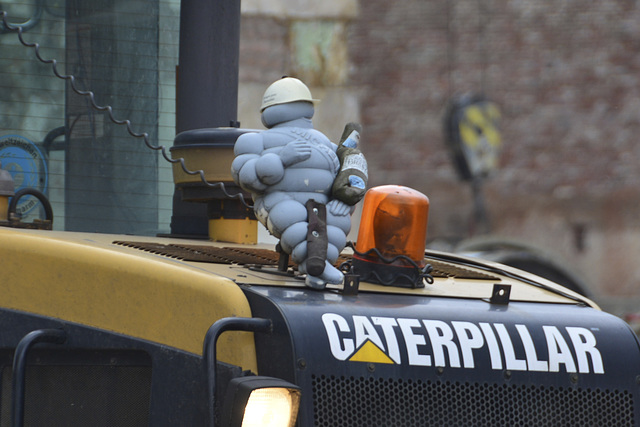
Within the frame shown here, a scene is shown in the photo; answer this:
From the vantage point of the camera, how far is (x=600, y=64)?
12617 millimetres

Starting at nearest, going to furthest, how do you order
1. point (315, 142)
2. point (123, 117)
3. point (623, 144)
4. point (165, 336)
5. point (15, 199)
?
→ point (165, 336)
point (315, 142)
point (15, 199)
point (123, 117)
point (623, 144)

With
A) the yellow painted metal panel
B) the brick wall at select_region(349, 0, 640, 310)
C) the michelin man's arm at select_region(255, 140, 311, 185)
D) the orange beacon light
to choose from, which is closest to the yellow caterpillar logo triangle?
the yellow painted metal panel

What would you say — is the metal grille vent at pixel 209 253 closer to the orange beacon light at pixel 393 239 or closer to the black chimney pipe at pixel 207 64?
the orange beacon light at pixel 393 239

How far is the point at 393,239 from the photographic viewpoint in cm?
302

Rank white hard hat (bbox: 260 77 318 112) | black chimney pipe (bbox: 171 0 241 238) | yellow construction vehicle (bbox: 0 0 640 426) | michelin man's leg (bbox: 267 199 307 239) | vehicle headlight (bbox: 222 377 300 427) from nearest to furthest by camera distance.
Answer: vehicle headlight (bbox: 222 377 300 427)
yellow construction vehicle (bbox: 0 0 640 426)
michelin man's leg (bbox: 267 199 307 239)
white hard hat (bbox: 260 77 318 112)
black chimney pipe (bbox: 171 0 241 238)

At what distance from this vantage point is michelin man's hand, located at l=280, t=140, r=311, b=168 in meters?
2.92

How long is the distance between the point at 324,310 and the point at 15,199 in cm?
162

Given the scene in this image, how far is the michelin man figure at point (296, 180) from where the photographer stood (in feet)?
9.48

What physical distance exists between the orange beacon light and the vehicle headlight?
29.4 inches

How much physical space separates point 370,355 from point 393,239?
0.54 m

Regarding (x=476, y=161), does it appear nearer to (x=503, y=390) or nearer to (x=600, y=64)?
(x=600, y=64)

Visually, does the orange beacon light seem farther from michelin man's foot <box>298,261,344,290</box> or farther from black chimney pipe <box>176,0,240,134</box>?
black chimney pipe <box>176,0,240,134</box>

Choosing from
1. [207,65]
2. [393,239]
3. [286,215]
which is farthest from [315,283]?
[207,65]

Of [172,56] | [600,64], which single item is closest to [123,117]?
[172,56]
